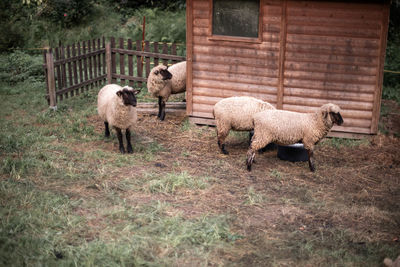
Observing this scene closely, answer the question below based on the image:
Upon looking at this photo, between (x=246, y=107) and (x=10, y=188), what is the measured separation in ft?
15.2

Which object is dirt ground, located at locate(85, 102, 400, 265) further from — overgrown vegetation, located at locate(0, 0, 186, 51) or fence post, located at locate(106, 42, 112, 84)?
overgrown vegetation, located at locate(0, 0, 186, 51)

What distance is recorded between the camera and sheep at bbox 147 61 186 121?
35.8ft

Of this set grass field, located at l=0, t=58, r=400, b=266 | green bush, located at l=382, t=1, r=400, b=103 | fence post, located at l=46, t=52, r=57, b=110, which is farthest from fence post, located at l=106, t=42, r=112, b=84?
green bush, located at l=382, t=1, r=400, b=103

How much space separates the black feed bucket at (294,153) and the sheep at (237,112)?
0.87 m

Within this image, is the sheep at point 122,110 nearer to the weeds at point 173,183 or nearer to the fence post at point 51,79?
the weeds at point 173,183

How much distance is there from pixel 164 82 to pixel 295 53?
3419 mm

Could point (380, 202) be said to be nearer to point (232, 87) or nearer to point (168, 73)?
point (232, 87)

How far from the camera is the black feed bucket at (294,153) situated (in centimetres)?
875

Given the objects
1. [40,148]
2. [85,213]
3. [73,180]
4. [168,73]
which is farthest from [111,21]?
[85,213]

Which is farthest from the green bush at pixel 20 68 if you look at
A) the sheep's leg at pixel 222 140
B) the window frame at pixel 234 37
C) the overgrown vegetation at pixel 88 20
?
the sheep's leg at pixel 222 140

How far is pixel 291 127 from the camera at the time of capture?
→ 317 inches

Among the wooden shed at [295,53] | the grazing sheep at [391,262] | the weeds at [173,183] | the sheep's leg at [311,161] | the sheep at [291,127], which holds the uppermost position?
the wooden shed at [295,53]

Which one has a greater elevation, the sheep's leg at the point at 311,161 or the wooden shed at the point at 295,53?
the wooden shed at the point at 295,53

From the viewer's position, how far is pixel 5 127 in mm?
9945
